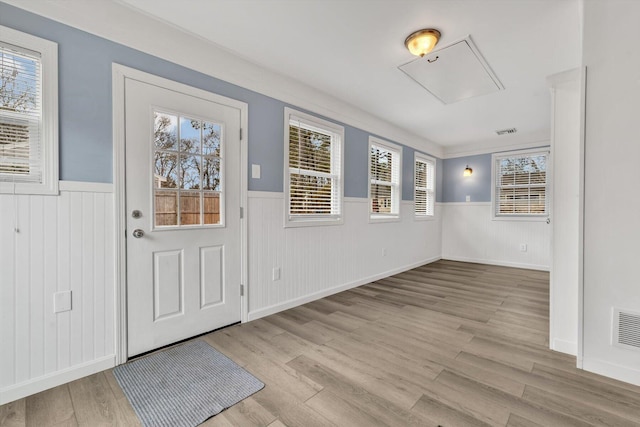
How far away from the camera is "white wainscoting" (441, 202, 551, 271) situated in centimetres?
525

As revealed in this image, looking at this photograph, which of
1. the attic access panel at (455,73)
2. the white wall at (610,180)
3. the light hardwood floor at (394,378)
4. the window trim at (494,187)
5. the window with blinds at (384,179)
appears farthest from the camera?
the window trim at (494,187)

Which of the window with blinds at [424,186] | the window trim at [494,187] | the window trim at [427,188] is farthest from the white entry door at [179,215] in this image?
the window trim at [494,187]

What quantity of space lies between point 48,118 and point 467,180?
21.6 feet

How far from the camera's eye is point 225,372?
75.9 inches

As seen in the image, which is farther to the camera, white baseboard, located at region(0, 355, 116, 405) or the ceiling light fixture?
the ceiling light fixture

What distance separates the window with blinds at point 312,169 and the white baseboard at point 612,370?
2.59 meters

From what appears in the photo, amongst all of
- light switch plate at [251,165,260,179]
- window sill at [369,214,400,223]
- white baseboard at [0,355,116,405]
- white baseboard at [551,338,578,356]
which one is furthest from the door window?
white baseboard at [551,338,578,356]

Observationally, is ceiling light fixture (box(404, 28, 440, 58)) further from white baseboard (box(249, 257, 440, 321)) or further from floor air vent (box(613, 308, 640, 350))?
white baseboard (box(249, 257, 440, 321))

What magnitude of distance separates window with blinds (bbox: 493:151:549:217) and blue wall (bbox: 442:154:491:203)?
0.16 m

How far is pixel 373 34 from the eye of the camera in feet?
7.58

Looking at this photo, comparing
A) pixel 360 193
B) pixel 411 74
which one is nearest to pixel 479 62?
pixel 411 74

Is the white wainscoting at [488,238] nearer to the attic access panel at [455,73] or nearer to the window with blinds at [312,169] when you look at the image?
the attic access panel at [455,73]

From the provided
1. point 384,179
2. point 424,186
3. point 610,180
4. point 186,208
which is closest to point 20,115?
point 186,208

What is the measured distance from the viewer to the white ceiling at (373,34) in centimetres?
199
